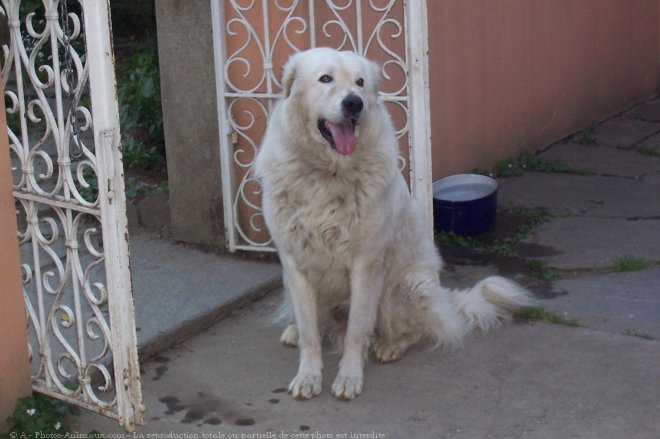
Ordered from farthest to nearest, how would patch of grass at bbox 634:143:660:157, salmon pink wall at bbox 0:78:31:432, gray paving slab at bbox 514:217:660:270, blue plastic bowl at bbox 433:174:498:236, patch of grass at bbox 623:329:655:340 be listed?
patch of grass at bbox 634:143:660:157
blue plastic bowl at bbox 433:174:498:236
gray paving slab at bbox 514:217:660:270
patch of grass at bbox 623:329:655:340
salmon pink wall at bbox 0:78:31:432

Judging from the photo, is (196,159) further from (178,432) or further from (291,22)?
(178,432)

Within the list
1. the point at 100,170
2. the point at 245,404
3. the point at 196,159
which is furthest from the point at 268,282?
the point at 100,170

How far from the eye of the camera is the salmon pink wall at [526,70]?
742 cm

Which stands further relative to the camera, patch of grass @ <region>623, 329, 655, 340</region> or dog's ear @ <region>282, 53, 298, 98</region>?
patch of grass @ <region>623, 329, 655, 340</region>

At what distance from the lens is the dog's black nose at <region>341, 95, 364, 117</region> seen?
4359 millimetres

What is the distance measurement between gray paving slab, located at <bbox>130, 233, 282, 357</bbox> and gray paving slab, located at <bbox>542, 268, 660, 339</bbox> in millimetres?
1629

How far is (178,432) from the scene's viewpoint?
4.25m

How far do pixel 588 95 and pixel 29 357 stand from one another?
6.56 meters

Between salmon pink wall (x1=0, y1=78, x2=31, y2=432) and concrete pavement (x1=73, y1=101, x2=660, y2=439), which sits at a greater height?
salmon pink wall (x1=0, y1=78, x2=31, y2=432)

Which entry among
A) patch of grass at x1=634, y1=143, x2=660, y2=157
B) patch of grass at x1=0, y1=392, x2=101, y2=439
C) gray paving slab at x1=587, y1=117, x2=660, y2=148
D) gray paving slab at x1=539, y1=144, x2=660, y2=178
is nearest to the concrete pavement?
patch of grass at x1=0, y1=392, x2=101, y2=439

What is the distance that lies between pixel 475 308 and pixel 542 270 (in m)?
0.99

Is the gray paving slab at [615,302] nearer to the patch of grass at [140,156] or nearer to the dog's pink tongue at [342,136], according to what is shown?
the dog's pink tongue at [342,136]

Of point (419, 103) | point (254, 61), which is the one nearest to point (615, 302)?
point (419, 103)

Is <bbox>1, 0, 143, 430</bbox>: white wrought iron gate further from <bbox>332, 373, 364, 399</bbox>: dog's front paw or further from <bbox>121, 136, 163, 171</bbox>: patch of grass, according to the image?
<bbox>121, 136, 163, 171</bbox>: patch of grass
